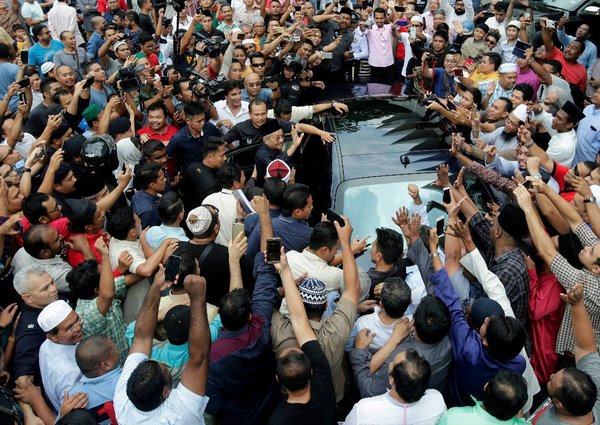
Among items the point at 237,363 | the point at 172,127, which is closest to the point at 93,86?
the point at 172,127

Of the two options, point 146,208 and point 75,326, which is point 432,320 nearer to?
point 75,326

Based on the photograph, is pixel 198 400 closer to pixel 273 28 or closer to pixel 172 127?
pixel 172 127

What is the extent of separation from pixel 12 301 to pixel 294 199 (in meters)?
2.29

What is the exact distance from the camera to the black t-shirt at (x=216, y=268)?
13.1 feet

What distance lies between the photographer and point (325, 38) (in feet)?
32.6

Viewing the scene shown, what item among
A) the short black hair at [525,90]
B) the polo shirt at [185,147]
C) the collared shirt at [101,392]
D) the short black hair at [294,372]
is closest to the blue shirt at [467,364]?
the short black hair at [294,372]

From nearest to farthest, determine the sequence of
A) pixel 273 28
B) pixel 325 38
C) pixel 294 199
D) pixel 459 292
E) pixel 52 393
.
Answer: pixel 52 393 < pixel 459 292 < pixel 294 199 < pixel 273 28 < pixel 325 38

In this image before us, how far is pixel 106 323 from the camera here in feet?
12.1

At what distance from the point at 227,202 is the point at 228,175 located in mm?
249

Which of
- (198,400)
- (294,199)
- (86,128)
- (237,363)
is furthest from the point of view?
(86,128)

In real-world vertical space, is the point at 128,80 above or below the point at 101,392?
above

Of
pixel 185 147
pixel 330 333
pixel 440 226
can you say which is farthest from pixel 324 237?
pixel 185 147

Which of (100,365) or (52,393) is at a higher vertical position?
(100,365)

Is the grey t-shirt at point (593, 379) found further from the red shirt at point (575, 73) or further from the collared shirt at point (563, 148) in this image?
the red shirt at point (575, 73)
